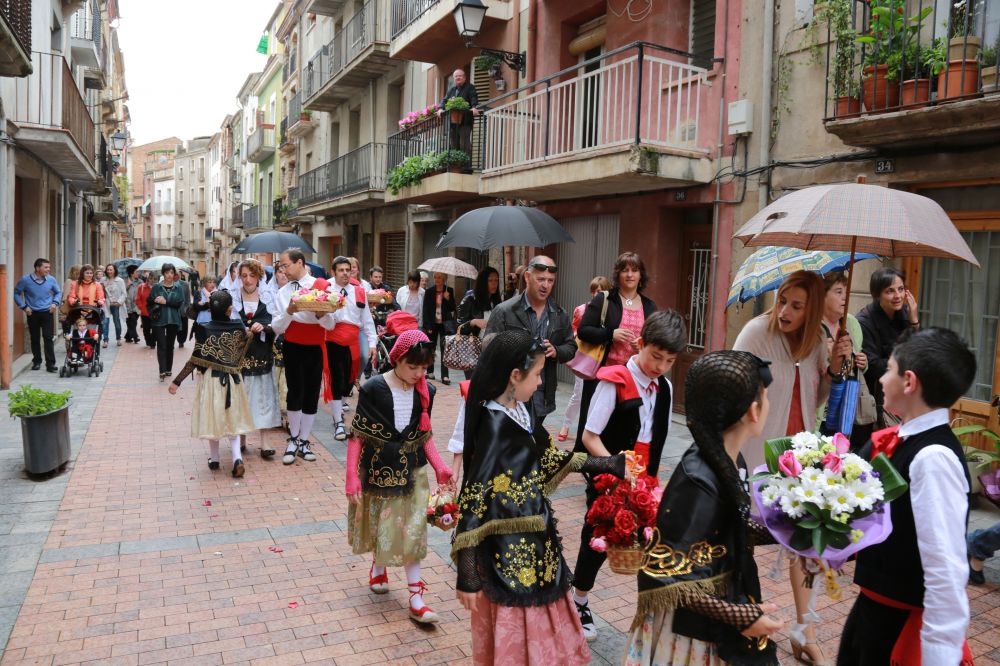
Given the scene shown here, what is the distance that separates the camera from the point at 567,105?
12062mm

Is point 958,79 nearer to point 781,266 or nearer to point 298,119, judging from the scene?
point 781,266

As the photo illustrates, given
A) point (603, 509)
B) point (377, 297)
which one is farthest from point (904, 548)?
point (377, 297)

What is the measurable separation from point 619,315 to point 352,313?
294cm

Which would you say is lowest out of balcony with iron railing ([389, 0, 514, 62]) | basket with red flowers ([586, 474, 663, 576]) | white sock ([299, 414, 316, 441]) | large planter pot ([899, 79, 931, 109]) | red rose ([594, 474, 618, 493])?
white sock ([299, 414, 316, 441])

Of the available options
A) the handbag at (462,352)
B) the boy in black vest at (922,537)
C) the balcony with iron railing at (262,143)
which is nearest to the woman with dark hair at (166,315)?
the handbag at (462,352)

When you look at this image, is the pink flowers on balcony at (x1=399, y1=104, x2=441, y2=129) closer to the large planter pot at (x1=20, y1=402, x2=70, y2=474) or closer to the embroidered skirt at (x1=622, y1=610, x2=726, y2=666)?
the large planter pot at (x1=20, y1=402, x2=70, y2=474)

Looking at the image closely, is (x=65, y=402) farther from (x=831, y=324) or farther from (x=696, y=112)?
(x=696, y=112)

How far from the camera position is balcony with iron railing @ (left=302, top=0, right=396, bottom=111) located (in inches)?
736

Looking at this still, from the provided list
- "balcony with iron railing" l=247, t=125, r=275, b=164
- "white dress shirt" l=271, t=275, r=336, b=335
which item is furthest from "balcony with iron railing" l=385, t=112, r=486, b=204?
"balcony with iron railing" l=247, t=125, r=275, b=164

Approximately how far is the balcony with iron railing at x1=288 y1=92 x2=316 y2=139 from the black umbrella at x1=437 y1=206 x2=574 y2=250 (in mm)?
20174

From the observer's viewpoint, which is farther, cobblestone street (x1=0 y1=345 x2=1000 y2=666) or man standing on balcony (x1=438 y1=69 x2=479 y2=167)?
man standing on balcony (x1=438 y1=69 x2=479 y2=167)

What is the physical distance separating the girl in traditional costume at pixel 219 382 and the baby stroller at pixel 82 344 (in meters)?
6.87

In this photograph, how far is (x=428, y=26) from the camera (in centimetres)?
1489

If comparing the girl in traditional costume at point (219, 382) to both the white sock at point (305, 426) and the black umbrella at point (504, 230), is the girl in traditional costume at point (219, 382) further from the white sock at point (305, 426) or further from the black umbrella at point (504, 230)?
the black umbrella at point (504, 230)
